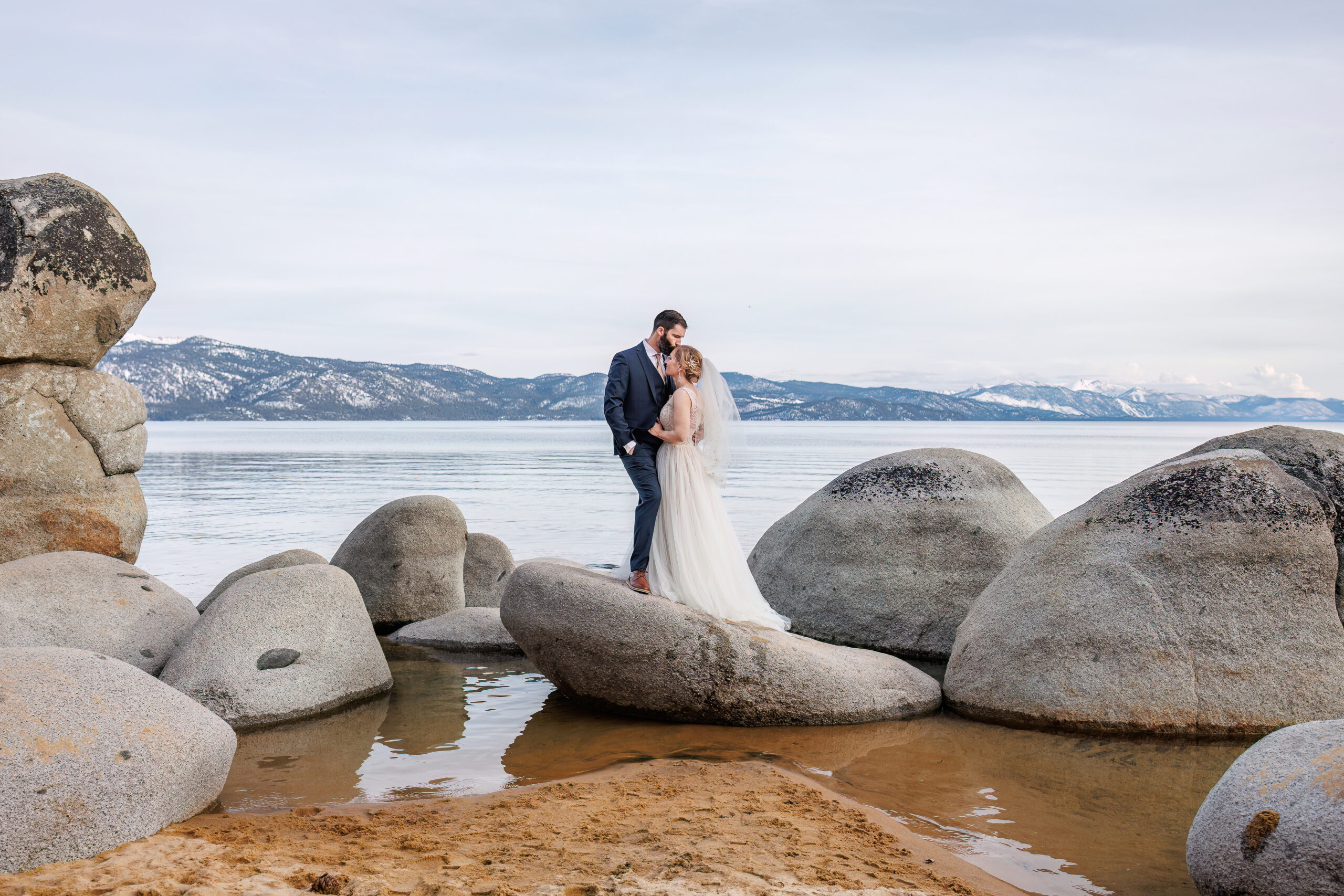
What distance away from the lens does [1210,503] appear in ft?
24.3

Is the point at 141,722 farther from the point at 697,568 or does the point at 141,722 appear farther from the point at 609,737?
the point at 697,568

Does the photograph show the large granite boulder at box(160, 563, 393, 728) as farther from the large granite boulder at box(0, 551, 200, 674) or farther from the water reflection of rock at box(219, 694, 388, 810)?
the large granite boulder at box(0, 551, 200, 674)

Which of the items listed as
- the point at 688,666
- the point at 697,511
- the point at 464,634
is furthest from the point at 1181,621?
the point at 464,634

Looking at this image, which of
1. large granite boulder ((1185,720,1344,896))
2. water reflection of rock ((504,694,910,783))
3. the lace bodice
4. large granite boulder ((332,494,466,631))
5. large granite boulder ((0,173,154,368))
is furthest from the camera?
large granite boulder ((332,494,466,631))

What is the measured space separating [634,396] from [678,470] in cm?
78

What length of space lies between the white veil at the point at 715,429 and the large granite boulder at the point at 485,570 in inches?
209

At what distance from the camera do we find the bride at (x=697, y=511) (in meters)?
8.14

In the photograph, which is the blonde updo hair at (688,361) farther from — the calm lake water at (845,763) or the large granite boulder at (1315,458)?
the large granite boulder at (1315,458)

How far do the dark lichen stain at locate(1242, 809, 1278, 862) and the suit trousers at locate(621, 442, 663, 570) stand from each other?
5039mm

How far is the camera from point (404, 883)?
413 cm

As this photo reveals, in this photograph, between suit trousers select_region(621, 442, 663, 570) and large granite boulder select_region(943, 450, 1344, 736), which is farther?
suit trousers select_region(621, 442, 663, 570)

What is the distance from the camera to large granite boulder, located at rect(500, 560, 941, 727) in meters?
7.24

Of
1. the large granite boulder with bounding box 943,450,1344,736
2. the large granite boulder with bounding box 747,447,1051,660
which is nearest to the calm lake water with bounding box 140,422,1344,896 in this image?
the large granite boulder with bounding box 943,450,1344,736

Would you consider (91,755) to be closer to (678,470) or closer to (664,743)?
(664,743)
